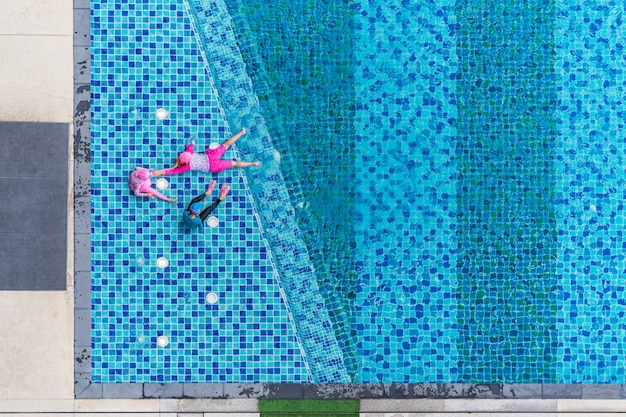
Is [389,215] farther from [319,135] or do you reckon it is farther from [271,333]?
[271,333]

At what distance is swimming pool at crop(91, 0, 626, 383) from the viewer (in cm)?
643

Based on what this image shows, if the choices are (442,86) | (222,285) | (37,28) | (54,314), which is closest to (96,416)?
(54,314)

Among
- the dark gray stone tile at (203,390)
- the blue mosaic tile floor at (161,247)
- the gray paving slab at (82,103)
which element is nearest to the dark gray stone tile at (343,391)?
the blue mosaic tile floor at (161,247)

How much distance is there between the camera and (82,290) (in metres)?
6.36

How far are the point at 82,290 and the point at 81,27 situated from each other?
306 cm

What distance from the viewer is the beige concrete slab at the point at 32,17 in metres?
6.40

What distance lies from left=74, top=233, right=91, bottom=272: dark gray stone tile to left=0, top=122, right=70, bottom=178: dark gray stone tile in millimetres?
617

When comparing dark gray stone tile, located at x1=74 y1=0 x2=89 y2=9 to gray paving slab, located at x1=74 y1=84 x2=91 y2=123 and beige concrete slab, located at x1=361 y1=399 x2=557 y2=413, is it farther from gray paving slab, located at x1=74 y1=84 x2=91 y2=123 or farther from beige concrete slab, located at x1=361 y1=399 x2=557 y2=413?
beige concrete slab, located at x1=361 y1=399 x2=557 y2=413

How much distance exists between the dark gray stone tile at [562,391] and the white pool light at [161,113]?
5.45 metres

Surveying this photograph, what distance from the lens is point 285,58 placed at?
6469 mm

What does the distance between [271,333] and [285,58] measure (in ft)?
10.6

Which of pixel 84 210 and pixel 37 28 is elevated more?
pixel 37 28

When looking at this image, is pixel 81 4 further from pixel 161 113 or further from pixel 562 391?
pixel 562 391

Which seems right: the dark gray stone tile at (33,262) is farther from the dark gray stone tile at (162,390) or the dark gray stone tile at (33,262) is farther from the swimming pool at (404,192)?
the dark gray stone tile at (162,390)
